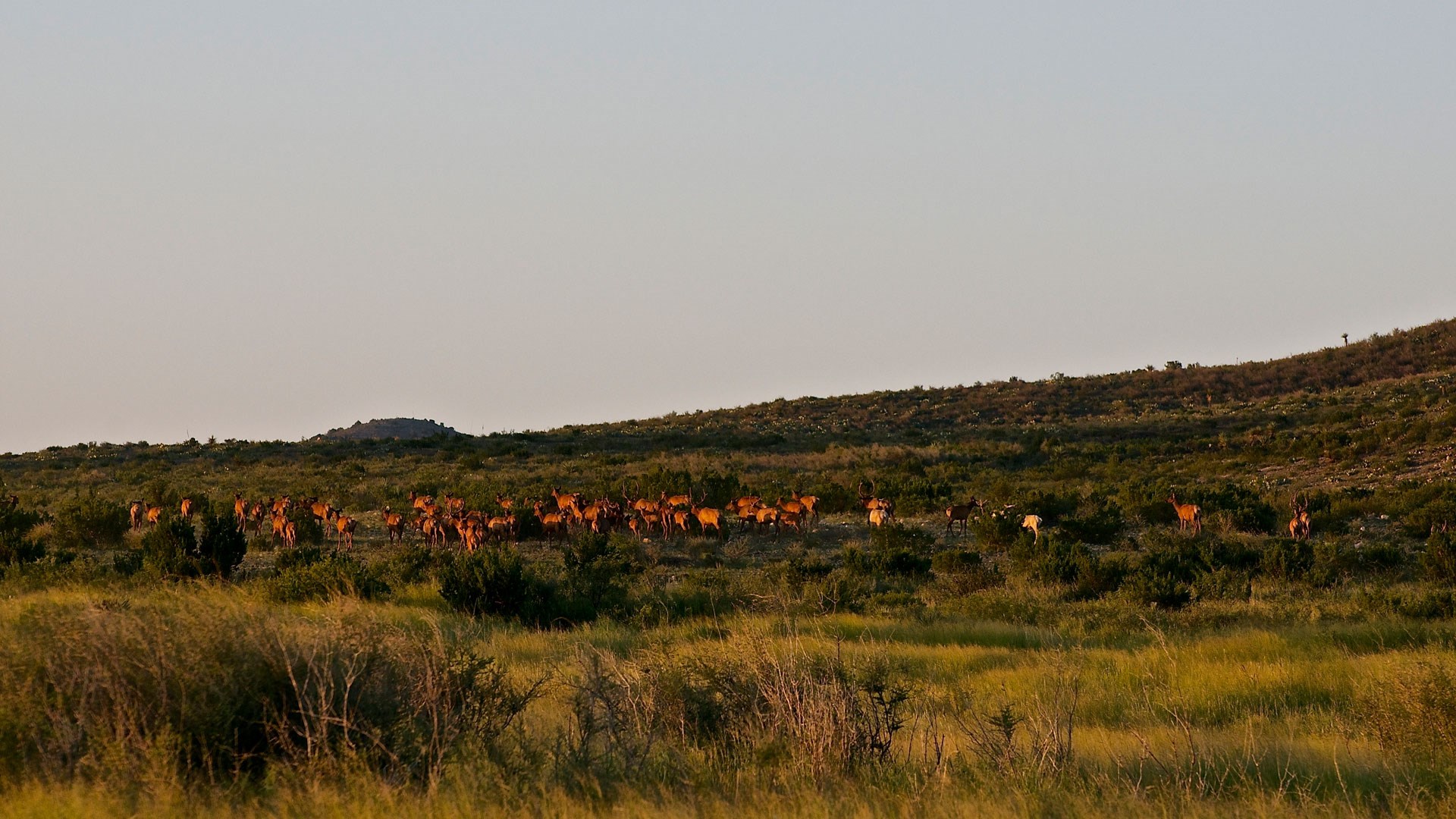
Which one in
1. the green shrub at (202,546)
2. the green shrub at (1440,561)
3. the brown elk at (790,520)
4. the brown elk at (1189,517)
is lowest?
the green shrub at (1440,561)

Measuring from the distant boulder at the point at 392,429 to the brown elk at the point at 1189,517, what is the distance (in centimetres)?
7058

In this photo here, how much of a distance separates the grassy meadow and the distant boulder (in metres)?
58.7

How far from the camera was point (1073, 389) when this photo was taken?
72.6 metres

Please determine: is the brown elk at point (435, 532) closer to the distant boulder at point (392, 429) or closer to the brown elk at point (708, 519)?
the brown elk at point (708, 519)

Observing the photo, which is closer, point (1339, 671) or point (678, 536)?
point (1339, 671)

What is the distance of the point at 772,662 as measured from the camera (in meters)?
8.30

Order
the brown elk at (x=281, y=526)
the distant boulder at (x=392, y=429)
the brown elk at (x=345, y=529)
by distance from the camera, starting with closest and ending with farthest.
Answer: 1. the brown elk at (x=345, y=529)
2. the brown elk at (x=281, y=526)
3. the distant boulder at (x=392, y=429)

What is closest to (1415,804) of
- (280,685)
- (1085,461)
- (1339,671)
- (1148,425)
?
(1339,671)

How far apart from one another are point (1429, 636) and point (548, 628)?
934 cm

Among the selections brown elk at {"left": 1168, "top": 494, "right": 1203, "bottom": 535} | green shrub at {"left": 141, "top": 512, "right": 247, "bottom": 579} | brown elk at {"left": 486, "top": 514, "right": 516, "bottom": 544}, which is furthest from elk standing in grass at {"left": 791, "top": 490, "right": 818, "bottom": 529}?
green shrub at {"left": 141, "top": 512, "right": 247, "bottom": 579}

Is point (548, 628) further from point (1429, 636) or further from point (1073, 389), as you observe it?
point (1073, 389)

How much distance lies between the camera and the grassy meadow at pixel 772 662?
22.1 feet

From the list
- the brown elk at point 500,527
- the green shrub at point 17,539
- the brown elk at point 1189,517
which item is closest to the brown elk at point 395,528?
the brown elk at point 500,527

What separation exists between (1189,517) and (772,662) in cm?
1819
